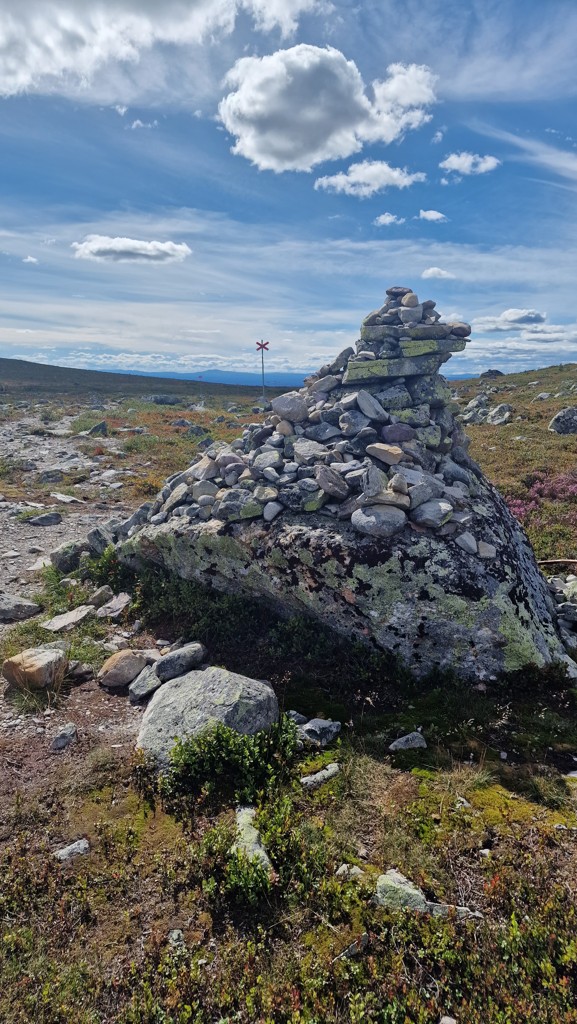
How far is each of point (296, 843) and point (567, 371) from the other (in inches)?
3953

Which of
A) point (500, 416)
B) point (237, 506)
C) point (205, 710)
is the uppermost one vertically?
point (500, 416)

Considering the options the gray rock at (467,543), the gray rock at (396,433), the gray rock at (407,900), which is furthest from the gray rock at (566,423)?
the gray rock at (407,900)

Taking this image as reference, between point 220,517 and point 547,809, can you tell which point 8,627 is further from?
point 547,809

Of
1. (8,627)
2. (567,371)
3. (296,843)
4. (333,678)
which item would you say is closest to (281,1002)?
(296,843)

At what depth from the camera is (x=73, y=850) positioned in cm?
550

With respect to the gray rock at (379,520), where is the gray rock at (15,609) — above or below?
below

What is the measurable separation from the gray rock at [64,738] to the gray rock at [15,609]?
181 inches

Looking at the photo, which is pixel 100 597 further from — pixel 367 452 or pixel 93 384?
pixel 93 384

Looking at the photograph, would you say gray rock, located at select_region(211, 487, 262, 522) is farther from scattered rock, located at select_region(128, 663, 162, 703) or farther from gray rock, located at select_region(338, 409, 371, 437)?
scattered rock, located at select_region(128, 663, 162, 703)

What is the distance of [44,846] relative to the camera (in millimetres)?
5527

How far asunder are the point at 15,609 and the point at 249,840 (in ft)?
27.4

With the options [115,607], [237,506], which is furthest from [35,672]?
[237,506]

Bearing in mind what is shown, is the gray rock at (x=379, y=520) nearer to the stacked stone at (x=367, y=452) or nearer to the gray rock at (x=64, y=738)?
the stacked stone at (x=367, y=452)

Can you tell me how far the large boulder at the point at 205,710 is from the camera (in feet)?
22.5
